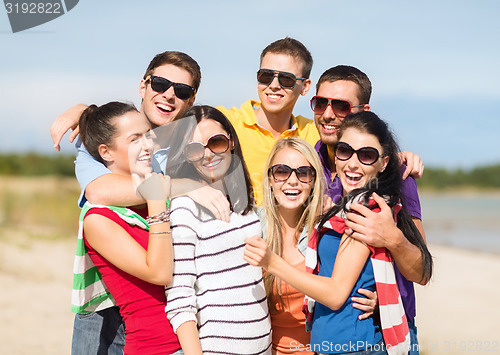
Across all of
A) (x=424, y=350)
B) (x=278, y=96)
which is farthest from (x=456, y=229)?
(x=278, y=96)

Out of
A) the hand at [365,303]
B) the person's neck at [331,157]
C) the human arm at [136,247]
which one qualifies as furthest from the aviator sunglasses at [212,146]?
the hand at [365,303]

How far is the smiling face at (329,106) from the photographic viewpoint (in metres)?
3.95

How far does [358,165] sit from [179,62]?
1.82 meters

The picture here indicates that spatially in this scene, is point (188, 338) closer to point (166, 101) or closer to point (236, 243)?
point (236, 243)

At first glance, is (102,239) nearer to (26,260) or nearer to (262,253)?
(262,253)

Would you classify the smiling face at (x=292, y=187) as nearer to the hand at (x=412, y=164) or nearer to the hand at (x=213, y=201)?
the hand at (x=213, y=201)

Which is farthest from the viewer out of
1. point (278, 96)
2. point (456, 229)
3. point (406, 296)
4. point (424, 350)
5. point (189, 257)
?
point (456, 229)

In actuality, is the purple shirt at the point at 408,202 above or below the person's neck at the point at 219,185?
below

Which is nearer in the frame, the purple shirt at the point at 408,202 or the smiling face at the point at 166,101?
the purple shirt at the point at 408,202

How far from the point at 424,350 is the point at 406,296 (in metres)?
5.70

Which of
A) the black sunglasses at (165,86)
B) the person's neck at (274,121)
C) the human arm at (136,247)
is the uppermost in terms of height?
the black sunglasses at (165,86)

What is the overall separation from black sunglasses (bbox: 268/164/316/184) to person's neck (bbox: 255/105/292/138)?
1172mm

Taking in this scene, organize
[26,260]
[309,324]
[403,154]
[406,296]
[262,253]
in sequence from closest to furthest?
[262,253]
[309,324]
[406,296]
[403,154]
[26,260]

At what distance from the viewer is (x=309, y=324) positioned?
3061 millimetres
